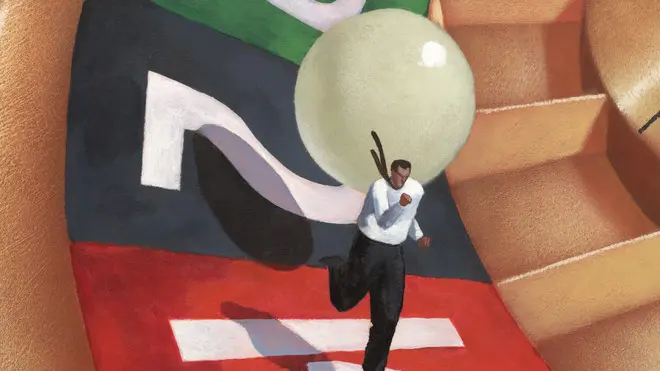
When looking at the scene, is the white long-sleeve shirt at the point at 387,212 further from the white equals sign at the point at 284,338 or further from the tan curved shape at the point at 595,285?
the tan curved shape at the point at 595,285

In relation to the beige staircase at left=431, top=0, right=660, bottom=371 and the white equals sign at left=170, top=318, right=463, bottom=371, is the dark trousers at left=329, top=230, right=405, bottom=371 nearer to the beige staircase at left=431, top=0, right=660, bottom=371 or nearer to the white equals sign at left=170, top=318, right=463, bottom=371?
the white equals sign at left=170, top=318, right=463, bottom=371

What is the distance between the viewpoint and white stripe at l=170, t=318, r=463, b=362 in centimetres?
237

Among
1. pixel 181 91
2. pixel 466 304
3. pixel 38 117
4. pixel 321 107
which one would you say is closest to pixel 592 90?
pixel 466 304

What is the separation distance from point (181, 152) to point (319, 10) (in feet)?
3.67

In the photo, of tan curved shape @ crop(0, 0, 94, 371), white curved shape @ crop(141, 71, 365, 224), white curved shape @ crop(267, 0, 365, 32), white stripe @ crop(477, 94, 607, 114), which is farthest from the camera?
white stripe @ crop(477, 94, 607, 114)

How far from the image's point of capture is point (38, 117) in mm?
2199

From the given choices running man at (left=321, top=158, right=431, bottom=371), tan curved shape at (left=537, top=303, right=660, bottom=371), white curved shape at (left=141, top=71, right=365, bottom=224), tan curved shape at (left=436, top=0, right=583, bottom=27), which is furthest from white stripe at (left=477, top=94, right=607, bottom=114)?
running man at (left=321, top=158, right=431, bottom=371)

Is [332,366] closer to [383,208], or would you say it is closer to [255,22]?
[383,208]

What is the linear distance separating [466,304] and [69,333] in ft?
6.26

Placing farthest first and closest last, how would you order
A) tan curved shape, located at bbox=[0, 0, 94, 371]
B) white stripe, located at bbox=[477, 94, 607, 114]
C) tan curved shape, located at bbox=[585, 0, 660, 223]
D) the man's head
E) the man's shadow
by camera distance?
white stripe, located at bbox=[477, 94, 607, 114], tan curved shape, located at bbox=[585, 0, 660, 223], the man's shadow, the man's head, tan curved shape, located at bbox=[0, 0, 94, 371]

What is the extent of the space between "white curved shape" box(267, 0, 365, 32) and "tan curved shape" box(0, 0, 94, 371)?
1.20 metres

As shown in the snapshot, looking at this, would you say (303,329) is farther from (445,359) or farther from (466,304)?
(466,304)

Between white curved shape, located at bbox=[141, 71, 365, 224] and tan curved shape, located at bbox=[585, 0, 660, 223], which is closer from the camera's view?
white curved shape, located at bbox=[141, 71, 365, 224]

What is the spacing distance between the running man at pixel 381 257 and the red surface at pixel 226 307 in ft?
0.95
